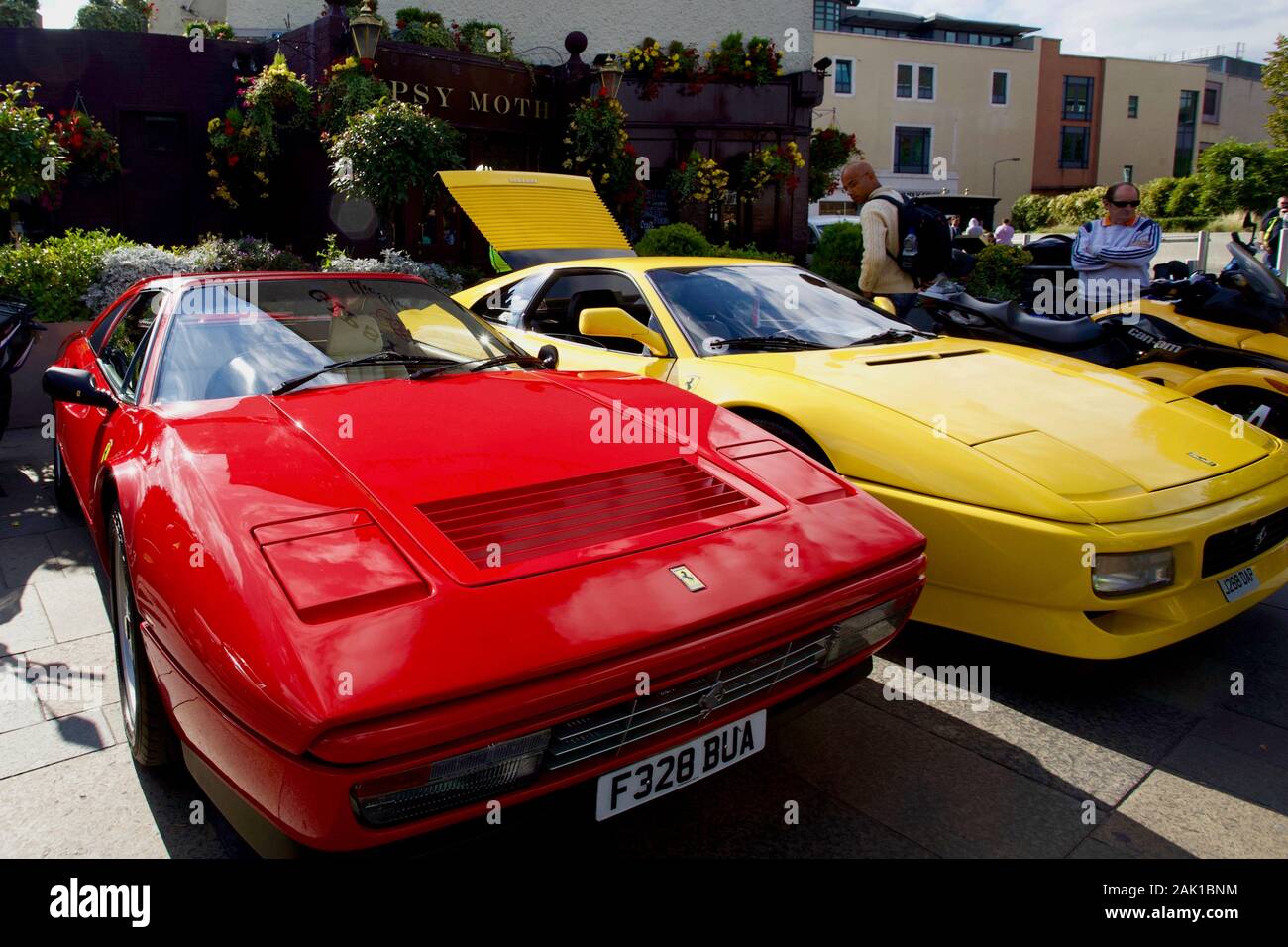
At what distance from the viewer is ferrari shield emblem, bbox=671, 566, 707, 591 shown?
1.88 meters

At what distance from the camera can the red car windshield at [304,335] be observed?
8.93 ft

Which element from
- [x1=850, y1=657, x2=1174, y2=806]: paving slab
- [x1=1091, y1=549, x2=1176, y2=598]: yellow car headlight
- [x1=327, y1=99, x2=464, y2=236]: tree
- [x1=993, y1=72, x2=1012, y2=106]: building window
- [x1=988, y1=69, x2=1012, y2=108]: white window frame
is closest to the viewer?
[x1=850, y1=657, x2=1174, y2=806]: paving slab

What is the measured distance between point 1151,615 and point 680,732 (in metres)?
1.76

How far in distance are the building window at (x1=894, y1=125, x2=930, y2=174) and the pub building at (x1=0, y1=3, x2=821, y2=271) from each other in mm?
37030

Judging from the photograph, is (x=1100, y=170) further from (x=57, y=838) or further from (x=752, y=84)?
(x=57, y=838)

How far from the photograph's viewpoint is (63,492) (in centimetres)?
470

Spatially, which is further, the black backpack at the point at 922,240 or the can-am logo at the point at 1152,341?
the black backpack at the point at 922,240

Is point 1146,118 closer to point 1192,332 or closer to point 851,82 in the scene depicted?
point 851,82

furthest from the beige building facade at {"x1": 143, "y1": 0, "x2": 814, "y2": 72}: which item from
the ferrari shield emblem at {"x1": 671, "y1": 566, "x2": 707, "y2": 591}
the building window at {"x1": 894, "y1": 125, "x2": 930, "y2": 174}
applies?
the building window at {"x1": 894, "y1": 125, "x2": 930, "y2": 174}

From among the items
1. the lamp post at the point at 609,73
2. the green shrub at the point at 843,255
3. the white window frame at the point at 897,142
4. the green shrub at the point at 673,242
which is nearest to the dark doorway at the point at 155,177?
the lamp post at the point at 609,73

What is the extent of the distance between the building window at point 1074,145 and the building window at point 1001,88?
202 inches

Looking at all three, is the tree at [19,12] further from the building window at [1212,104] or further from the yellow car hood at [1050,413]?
the building window at [1212,104]
